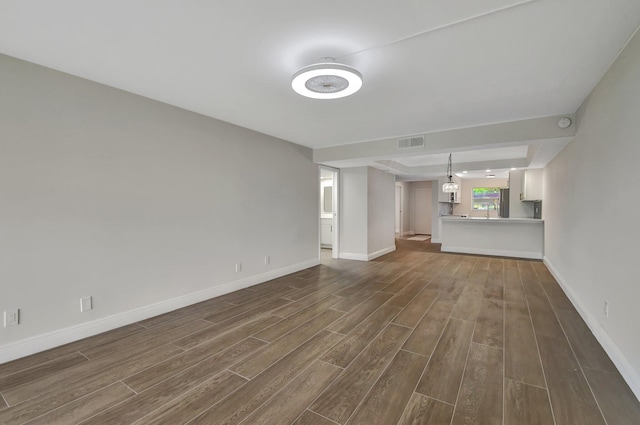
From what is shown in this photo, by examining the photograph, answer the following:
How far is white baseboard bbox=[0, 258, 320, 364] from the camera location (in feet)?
7.30

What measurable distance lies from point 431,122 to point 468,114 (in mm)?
466

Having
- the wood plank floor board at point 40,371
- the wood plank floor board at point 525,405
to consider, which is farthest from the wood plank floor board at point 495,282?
the wood plank floor board at point 40,371

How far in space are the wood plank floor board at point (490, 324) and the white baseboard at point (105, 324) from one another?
10.1ft

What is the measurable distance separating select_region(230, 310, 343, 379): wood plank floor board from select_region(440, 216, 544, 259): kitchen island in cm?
548

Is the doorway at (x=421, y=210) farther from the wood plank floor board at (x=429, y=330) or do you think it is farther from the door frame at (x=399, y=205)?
the wood plank floor board at (x=429, y=330)

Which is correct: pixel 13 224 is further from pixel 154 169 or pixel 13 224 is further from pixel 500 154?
pixel 500 154

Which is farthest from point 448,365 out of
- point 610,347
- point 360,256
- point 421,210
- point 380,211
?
point 421,210

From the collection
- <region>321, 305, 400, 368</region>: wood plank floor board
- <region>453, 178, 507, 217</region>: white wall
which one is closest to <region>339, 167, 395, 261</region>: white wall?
<region>321, 305, 400, 368</region>: wood plank floor board

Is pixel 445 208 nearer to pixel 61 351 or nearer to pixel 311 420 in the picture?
pixel 311 420

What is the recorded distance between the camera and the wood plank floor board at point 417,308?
9.63ft

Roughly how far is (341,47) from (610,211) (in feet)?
8.43

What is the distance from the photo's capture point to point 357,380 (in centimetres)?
194

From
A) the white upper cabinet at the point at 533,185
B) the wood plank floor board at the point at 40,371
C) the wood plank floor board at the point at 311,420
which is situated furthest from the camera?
the white upper cabinet at the point at 533,185

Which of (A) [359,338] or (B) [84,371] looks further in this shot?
(A) [359,338]
